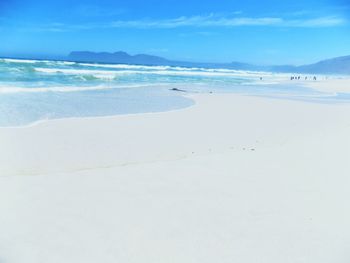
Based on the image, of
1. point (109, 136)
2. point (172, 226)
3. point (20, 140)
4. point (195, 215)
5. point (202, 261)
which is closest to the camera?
point (202, 261)

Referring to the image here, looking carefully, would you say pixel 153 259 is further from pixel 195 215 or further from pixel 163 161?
pixel 163 161

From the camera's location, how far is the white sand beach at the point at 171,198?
90.5 inches

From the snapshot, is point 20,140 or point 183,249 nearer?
point 183,249

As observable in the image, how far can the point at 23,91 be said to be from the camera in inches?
480

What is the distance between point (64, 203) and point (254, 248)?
59.6 inches

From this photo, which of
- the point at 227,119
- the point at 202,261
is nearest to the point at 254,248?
the point at 202,261

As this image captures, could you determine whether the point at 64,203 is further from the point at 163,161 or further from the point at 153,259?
the point at 163,161

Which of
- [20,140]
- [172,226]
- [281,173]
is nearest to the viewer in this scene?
[172,226]

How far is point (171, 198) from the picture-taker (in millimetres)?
3100

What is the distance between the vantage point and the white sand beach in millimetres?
2299

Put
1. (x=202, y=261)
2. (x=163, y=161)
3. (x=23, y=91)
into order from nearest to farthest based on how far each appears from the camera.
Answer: (x=202, y=261) → (x=163, y=161) → (x=23, y=91)

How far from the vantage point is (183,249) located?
2.31 metres

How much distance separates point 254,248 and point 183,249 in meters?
0.45

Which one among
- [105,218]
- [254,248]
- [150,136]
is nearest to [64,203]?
[105,218]
